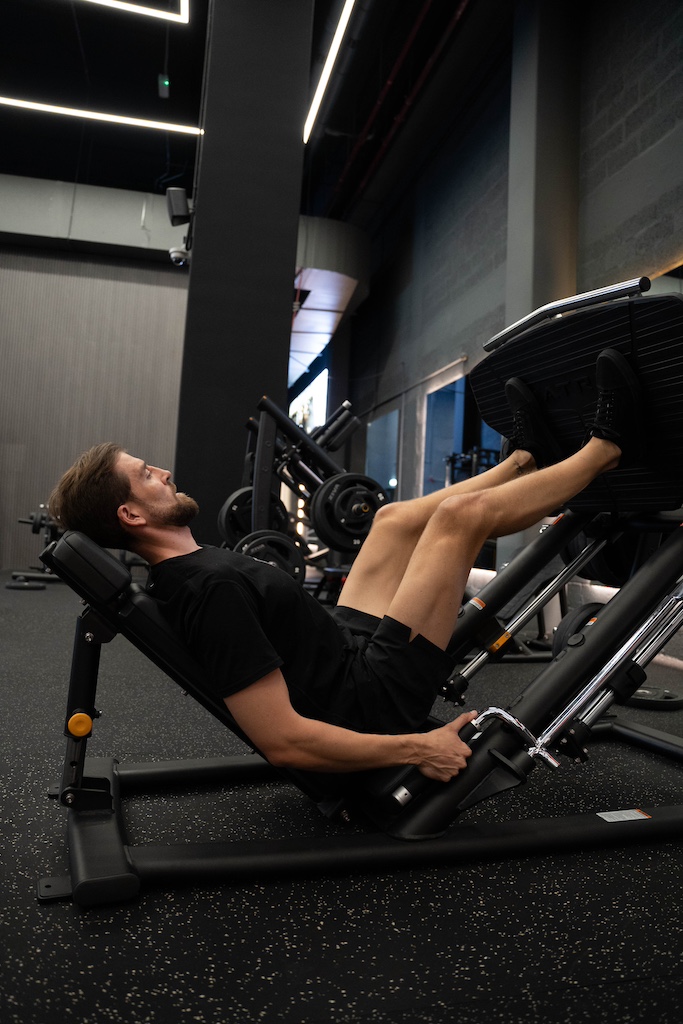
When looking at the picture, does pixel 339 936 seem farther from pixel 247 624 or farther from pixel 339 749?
pixel 247 624

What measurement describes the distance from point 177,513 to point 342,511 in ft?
8.58

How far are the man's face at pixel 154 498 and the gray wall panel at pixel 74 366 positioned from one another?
719 cm

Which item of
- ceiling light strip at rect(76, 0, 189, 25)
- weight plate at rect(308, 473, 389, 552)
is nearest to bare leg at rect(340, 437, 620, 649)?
weight plate at rect(308, 473, 389, 552)

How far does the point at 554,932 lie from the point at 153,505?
3.05 feet

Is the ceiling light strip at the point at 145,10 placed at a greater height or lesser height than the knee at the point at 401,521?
greater

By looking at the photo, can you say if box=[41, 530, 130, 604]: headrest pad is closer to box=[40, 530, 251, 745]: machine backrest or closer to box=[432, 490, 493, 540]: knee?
box=[40, 530, 251, 745]: machine backrest

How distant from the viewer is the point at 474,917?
41.8 inches

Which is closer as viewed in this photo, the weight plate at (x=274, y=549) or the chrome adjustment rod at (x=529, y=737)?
the chrome adjustment rod at (x=529, y=737)

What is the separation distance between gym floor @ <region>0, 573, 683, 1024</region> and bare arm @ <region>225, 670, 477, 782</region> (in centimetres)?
17

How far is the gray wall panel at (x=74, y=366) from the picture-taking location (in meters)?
8.21

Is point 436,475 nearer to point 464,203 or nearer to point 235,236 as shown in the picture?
point 464,203

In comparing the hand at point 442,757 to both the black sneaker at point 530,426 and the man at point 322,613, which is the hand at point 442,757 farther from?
the black sneaker at point 530,426

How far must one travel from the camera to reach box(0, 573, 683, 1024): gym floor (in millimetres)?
854

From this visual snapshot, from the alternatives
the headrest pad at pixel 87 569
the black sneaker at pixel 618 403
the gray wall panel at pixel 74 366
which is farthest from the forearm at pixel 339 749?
the gray wall panel at pixel 74 366
